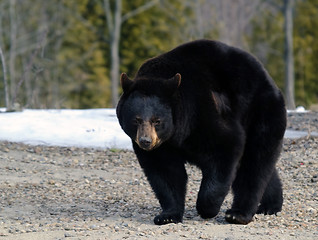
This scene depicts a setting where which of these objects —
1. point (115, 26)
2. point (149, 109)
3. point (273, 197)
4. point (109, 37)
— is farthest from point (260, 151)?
point (109, 37)

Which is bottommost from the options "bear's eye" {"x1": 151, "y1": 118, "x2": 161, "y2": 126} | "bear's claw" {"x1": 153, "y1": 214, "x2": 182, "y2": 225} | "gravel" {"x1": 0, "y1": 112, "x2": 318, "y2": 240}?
"gravel" {"x1": 0, "y1": 112, "x2": 318, "y2": 240}

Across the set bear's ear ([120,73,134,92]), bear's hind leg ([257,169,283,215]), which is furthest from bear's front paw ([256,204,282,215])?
bear's ear ([120,73,134,92])

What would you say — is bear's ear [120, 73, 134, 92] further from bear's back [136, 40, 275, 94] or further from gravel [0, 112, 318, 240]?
gravel [0, 112, 318, 240]

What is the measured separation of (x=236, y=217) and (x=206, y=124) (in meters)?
0.88

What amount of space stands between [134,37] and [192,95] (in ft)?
111

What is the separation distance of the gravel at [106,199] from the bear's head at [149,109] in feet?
2.65

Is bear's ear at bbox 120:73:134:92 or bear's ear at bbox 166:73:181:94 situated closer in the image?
bear's ear at bbox 166:73:181:94

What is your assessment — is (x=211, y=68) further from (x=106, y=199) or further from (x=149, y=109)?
(x=106, y=199)

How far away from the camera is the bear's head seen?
539cm

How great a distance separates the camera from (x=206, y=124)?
552 centimetres

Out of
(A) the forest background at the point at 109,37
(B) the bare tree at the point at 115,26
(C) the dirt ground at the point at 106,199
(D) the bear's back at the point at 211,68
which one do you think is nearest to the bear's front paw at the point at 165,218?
(C) the dirt ground at the point at 106,199

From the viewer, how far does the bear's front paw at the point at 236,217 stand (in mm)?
5699

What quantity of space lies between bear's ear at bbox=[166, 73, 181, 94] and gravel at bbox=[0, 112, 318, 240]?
1184 millimetres

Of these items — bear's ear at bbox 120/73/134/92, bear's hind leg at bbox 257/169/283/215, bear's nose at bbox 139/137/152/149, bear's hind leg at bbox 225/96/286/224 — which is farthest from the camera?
bear's hind leg at bbox 257/169/283/215
